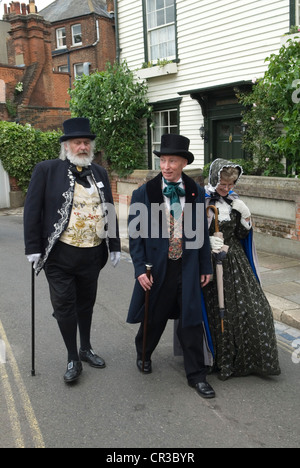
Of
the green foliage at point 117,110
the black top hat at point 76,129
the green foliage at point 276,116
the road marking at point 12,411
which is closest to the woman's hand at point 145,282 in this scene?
the black top hat at point 76,129

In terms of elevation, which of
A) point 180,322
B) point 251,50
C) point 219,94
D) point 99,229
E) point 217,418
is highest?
point 251,50

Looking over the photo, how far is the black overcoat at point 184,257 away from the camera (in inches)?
140

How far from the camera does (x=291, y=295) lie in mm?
5816

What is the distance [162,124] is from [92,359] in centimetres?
989

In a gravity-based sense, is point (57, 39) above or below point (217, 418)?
above

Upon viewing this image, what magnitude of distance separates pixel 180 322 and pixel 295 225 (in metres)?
4.44

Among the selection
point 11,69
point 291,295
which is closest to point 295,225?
point 291,295

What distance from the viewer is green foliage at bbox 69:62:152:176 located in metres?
12.6

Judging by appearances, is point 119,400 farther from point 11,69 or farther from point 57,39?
point 57,39

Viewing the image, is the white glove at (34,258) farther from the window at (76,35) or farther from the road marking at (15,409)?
the window at (76,35)

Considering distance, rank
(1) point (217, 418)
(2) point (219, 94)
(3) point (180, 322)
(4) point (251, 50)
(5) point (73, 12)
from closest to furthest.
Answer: (1) point (217, 418)
(3) point (180, 322)
(4) point (251, 50)
(2) point (219, 94)
(5) point (73, 12)

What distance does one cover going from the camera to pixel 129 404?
340cm

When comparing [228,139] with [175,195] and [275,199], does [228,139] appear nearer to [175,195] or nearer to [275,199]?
[275,199]
